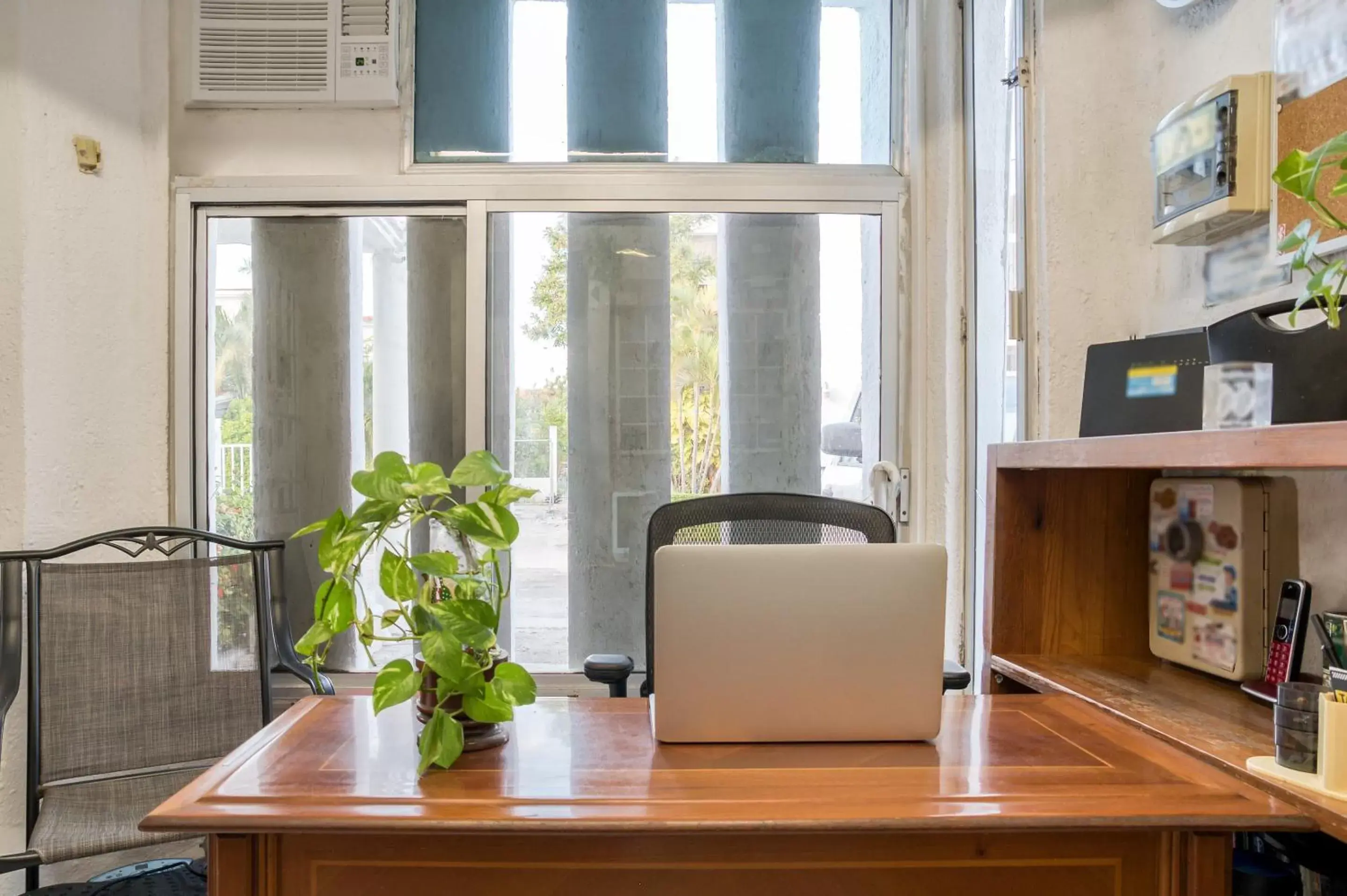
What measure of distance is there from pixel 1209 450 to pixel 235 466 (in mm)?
2683

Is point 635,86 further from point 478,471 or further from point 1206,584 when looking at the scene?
point 1206,584

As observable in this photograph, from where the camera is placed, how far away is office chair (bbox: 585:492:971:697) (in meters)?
1.94

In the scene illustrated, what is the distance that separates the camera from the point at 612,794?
1014 millimetres

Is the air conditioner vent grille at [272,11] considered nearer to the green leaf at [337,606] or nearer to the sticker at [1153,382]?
the green leaf at [337,606]

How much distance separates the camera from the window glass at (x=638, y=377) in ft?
9.10

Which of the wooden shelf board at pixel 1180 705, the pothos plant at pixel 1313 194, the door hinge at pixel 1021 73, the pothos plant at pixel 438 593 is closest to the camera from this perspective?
the pothos plant at pixel 1313 194

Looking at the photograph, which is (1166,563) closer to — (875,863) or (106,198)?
(875,863)

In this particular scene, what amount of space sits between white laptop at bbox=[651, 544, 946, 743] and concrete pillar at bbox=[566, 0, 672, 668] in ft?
5.26

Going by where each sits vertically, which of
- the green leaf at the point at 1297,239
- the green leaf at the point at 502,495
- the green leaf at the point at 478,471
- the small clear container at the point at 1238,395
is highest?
the green leaf at the point at 1297,239

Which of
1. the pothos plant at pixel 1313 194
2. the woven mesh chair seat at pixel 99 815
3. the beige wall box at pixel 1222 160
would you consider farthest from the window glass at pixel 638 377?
the pothos plant at pixel 1313 194

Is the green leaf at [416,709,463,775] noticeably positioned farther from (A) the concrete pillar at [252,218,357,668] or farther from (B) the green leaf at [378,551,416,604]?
(A) the concrete pillar at [252,218,357,668]

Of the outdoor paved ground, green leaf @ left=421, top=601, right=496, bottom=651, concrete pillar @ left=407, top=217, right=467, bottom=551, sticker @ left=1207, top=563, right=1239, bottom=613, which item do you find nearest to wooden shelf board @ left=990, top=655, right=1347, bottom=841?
sticker @ left=1207, top=563, right=1239, bottom=613

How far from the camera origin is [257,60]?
8.77 feet

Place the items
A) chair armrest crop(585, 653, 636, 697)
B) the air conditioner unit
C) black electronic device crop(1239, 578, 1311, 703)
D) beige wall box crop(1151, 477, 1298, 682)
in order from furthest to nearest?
the air conditioner unit, chair armrest crop(585, 653, 636, 697), beige wall box crop(1151, 477, 1298, 682), black electronic device crop(1239, 578, 1311, 703)
